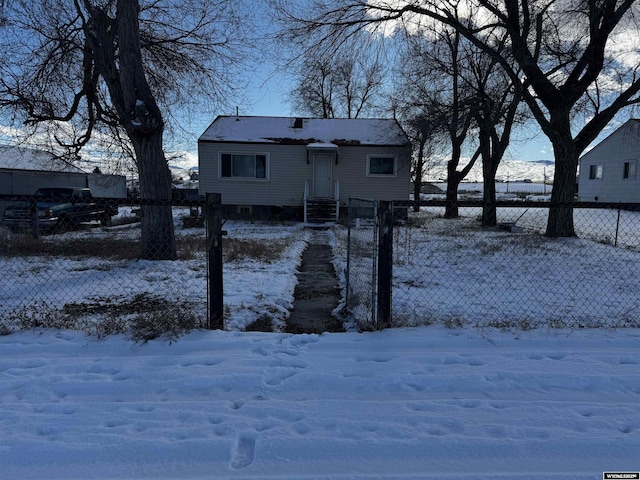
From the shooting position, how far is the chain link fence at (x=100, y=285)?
14.9ft

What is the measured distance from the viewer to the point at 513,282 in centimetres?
736

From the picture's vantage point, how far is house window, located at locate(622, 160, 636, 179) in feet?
84.8

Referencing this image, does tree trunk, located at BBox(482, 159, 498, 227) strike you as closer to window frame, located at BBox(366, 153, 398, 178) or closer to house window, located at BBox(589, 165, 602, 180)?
window frame, located at BBox(366, 153, 398, 178)

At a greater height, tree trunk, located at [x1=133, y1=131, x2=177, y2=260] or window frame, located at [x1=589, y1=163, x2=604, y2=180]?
window frame, located at [x1=589, y1=163, x2=604, y2=180]

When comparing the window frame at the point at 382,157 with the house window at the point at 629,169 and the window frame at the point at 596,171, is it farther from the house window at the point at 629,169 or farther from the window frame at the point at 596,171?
the window frame at the point at 596,171

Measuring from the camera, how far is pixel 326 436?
8.80 ft

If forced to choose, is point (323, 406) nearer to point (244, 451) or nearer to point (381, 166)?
point (244, 451)

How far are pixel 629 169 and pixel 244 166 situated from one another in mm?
23622

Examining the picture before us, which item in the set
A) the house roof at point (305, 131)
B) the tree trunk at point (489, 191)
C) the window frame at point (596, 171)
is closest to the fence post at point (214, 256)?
the tree trunk at point (489, 191)

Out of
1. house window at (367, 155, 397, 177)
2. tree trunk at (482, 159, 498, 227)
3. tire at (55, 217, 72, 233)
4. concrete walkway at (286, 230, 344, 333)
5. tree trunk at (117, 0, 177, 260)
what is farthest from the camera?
house window at (367, 155, 397, 177)

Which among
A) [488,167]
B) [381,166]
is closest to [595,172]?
[488,167]

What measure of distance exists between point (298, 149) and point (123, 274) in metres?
14.3

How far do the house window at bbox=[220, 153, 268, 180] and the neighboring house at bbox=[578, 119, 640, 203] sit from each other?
65.8ft

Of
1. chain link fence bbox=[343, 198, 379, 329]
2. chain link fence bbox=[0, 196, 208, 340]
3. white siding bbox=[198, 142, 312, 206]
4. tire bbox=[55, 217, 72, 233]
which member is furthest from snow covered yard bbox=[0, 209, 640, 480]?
white siding bbox=[198, 142, 312, 206]
